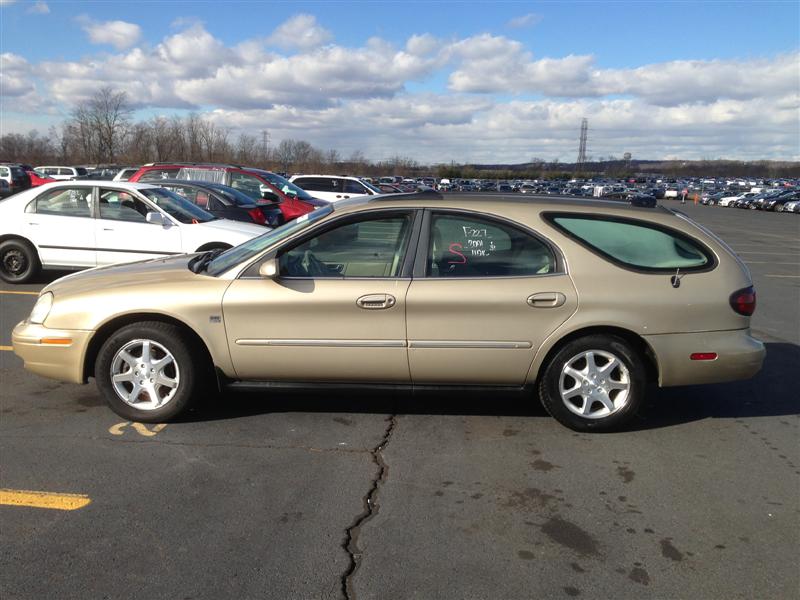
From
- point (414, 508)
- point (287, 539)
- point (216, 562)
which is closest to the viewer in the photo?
point (216, 562)

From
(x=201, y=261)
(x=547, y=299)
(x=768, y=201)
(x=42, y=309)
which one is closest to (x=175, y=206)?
(x=201, y=261)

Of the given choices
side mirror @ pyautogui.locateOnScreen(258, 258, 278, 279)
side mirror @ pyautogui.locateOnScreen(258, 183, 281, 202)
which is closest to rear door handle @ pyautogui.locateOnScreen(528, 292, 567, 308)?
side mirror @ pyautogui.locateOnScreen(258, 258, 278, 279)

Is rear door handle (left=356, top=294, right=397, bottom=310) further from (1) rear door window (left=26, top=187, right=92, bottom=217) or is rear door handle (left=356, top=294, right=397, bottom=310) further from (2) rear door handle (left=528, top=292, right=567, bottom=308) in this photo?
(1) rear door window (left=26, top=187, right=92, bottom=217)

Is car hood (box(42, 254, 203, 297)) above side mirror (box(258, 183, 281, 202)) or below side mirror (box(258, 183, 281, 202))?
below

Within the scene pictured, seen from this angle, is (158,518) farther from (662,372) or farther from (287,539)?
(662,372)

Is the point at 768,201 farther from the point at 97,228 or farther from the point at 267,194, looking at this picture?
the point at 97,228

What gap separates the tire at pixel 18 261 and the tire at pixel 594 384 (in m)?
8.09

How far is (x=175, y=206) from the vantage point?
9539mm

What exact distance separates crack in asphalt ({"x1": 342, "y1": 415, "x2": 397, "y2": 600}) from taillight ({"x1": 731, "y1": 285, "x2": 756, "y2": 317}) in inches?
94.9

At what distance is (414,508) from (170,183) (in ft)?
33.8

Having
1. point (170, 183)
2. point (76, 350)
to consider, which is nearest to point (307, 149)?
point (170, 183)

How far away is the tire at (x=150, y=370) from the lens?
446 centimetres

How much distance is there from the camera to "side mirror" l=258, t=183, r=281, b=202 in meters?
15.0

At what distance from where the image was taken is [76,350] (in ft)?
14.9
